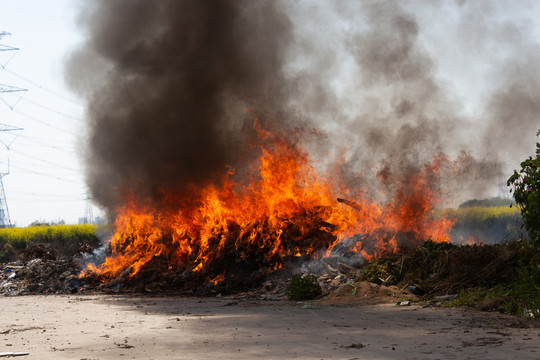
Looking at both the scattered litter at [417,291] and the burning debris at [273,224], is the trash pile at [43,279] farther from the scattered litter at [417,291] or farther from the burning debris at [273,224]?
the scattered litter at [417,291]

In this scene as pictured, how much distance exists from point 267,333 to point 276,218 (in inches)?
381

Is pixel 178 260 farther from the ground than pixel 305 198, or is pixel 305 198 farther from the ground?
pixel 305 198

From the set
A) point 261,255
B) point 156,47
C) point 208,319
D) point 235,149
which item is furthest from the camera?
point 156,47

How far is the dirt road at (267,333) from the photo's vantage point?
24.9ft

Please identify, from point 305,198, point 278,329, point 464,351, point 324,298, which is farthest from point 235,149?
point 464,351

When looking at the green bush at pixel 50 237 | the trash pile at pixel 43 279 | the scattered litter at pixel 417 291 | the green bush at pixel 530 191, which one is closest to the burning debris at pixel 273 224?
the trash pile at pixel 43 279

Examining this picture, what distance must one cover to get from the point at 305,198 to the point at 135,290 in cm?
695

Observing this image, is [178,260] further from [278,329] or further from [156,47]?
[278,329]

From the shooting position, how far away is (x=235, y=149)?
2105 cm

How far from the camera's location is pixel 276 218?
19094 mm

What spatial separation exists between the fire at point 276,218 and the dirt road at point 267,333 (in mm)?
4204

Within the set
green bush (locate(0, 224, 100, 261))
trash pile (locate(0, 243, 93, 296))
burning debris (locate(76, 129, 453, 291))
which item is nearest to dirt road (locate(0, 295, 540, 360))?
burning debris (locate(76, 129, 453, 291))

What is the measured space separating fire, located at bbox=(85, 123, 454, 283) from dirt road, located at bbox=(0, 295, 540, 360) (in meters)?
4.20

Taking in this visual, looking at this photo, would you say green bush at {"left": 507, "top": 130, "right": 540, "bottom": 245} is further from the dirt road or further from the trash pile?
the trash pile
